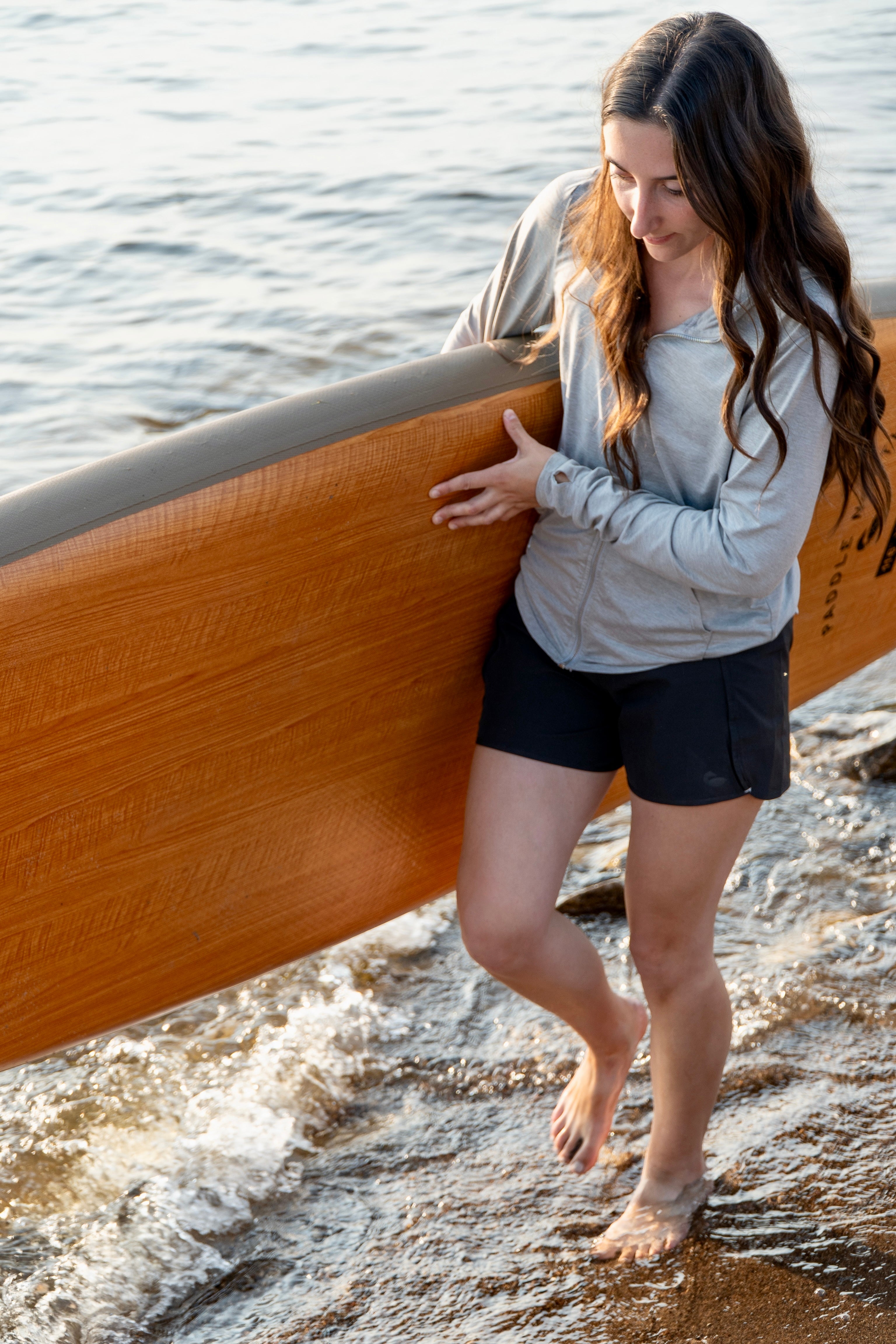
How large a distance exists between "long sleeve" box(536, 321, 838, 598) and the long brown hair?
2cm

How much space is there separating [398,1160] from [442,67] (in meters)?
9.14

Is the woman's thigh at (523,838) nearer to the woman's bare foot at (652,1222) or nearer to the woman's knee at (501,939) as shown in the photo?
the woman's knee at (501,939)

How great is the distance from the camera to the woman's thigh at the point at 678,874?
168 cm

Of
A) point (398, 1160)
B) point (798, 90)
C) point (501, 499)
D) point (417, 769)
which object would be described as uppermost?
point (798, 90)

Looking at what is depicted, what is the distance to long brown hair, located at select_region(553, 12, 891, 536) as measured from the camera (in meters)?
1.40

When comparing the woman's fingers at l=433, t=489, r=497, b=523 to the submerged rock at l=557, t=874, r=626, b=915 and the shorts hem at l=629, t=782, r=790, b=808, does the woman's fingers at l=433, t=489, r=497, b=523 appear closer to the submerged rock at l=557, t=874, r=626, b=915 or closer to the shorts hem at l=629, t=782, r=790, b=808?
the shorts hem at l=629, t=782, r=790, b=808

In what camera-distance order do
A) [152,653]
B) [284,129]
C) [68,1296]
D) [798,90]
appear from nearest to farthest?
1. [798,90]
2. [152,653]
3. [68,1296]
4. [284,129]

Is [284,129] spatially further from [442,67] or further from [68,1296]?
[68,1296]

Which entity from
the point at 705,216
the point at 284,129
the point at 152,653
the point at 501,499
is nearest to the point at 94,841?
the point at 152,653

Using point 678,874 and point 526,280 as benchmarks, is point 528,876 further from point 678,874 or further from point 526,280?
point 526,280

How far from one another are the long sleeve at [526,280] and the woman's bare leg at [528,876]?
620mm

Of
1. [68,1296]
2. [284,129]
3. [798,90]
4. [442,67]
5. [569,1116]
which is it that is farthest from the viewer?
[442,67]

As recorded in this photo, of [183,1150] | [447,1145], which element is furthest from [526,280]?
[183,1150]

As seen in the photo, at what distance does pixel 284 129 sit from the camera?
8.13 metres
